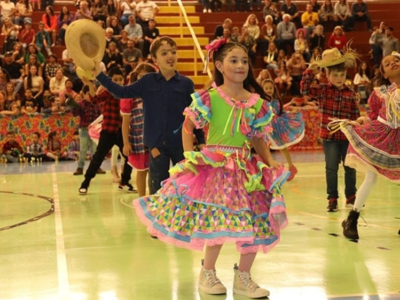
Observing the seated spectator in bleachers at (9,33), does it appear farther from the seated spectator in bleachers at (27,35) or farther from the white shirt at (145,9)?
the white shirt at (145,9)

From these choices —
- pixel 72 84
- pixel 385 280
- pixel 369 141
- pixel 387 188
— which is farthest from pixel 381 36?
pixel 385 280

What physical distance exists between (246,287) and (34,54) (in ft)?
51.1

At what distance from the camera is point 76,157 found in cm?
1816

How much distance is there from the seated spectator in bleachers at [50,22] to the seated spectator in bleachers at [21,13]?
0.51 metres

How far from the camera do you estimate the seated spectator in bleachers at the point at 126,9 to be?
75.3 ft

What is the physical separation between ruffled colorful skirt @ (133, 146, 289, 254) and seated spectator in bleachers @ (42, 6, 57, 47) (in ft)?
56.0

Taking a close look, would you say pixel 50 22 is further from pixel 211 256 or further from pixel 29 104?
pixel 211 256

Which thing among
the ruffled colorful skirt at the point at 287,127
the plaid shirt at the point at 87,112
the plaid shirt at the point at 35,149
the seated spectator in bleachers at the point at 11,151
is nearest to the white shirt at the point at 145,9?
the plaid shirt at the point at 35,149

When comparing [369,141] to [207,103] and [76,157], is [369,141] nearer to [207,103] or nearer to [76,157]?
[207,103]

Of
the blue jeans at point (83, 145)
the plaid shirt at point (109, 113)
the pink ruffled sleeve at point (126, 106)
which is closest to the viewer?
the pink ruffled sleeve at point (126, 106)

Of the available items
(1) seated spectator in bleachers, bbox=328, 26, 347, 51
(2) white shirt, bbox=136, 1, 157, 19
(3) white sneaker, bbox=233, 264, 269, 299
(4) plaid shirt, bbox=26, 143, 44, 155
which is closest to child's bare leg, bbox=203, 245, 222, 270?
(3) white sneaker, bbox=233, 264, 269, 299

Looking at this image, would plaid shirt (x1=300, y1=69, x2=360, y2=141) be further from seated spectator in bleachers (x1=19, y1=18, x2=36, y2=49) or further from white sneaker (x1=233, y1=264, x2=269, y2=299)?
seated spectator in bleachers (x1=19, y1=18, x2=36, y2=49)

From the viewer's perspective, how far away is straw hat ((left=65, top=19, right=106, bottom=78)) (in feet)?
22.7

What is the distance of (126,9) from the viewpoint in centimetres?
2330
